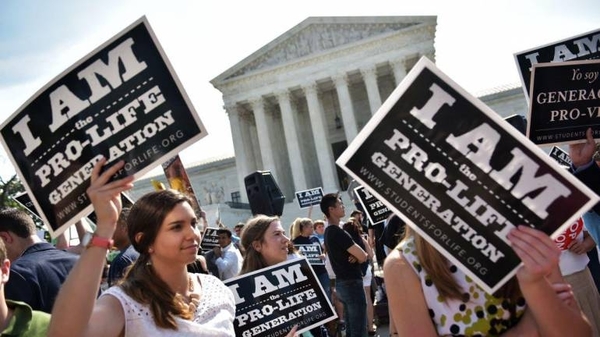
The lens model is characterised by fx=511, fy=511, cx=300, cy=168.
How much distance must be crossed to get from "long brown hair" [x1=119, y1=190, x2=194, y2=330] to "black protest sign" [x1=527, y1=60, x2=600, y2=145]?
2.61 meters

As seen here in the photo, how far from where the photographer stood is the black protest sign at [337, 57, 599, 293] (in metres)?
1.86

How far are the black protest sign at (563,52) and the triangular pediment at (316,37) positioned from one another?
36.1 meters

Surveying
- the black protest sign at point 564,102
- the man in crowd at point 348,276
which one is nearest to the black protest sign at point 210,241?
the man in crowd at point 348,276

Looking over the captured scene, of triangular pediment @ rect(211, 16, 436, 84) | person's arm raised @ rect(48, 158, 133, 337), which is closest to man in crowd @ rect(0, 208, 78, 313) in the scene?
person's arm raised @ rect(48, 158, 133, 337)

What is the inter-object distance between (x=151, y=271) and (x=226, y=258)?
5776 millimetres

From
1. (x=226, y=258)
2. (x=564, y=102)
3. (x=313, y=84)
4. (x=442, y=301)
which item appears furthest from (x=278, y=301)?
(x=313, y=84)

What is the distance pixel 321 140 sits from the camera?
4116cm

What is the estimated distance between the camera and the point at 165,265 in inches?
103

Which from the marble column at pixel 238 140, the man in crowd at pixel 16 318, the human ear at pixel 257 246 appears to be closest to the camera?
the man in crowd at pixel 16 318

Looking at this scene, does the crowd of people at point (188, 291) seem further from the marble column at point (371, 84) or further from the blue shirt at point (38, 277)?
the marble column at point (371, 84)

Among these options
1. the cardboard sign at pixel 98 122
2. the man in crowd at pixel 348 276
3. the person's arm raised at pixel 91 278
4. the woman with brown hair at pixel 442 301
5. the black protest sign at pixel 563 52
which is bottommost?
the man in crowd at pixel 348 276

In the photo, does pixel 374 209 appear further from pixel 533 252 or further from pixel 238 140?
pixel 238 140

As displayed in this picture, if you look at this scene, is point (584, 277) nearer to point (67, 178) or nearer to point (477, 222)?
point (477, 222)

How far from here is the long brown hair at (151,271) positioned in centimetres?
240
